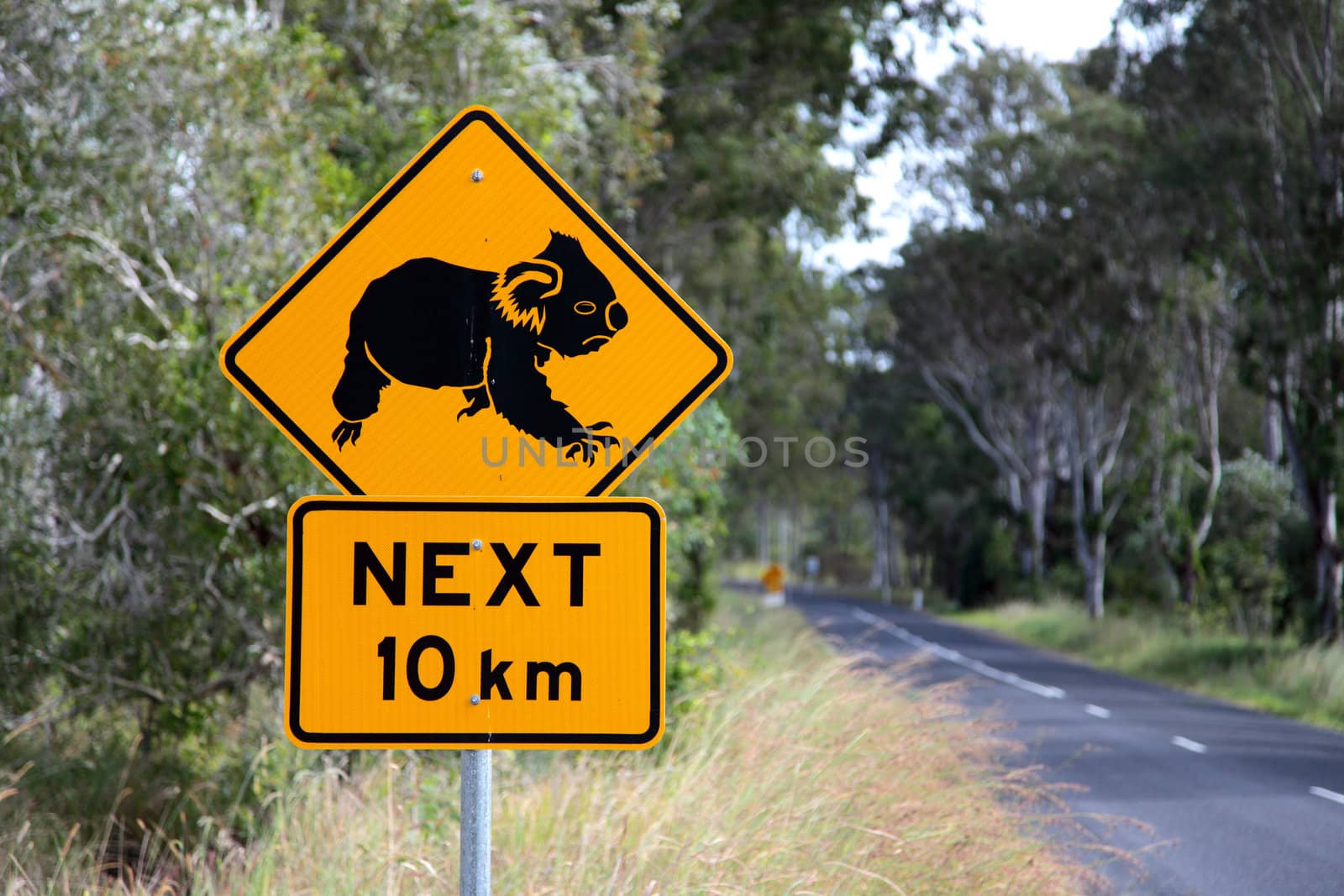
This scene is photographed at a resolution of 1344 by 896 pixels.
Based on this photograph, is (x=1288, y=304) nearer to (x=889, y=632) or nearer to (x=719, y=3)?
(x=719, y=3)

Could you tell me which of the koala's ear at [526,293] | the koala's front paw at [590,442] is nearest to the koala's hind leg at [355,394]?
the koala's ear at [526,293]

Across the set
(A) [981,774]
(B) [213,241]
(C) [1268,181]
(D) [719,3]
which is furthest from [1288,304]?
(B) [213,241]

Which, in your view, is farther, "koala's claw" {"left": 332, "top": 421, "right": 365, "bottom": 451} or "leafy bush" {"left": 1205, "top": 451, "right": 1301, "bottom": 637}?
"leafy bush" {"left": 1205, "top": 451, "right": 1301, "bottom": 637}

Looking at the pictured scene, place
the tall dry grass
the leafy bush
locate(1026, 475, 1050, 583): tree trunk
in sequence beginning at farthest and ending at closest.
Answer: locate(1026, 475, 1050, 583): tree trunk
the leafy bush
the tall dry grass

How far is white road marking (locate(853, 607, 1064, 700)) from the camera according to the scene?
57.1 feet

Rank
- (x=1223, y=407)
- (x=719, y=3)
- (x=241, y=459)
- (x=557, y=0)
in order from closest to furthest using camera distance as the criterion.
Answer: (x=241, y=459), (x=557, y=0), (x=719, y=3), (x=1223, y=407)

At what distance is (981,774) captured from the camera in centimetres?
655

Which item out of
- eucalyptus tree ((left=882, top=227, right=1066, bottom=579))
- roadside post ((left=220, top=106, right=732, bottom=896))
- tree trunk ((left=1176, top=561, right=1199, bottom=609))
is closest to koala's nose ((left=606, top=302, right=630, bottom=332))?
roadside post ((left=220, top=106, right=732, bottom=896))

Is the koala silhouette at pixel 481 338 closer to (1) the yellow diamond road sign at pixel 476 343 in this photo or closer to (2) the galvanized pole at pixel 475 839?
(1) the yellow diamond road sign at pixel 476 343

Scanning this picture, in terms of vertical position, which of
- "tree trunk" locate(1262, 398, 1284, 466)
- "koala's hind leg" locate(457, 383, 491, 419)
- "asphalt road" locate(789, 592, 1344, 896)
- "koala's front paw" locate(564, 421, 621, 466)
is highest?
"tree trunk" locate(1262, 398, 1284, 466)

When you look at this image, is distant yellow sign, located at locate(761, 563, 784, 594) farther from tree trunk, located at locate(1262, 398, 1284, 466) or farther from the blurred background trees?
tree trunk, located at locate(1262, 398, 1284, 466)

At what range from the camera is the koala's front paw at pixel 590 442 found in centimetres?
283

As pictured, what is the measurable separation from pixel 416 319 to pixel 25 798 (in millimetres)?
5146

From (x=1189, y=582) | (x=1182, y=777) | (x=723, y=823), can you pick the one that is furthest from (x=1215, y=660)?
(x=723, y=823)
